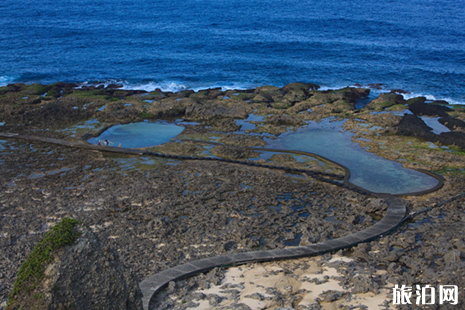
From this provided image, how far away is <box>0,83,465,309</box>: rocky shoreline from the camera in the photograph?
1938 cm

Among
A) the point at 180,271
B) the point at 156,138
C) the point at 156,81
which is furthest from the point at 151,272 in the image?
the point at 156,81

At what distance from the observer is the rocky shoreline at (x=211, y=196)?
19375 millimetres

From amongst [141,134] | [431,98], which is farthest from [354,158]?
[431,98]

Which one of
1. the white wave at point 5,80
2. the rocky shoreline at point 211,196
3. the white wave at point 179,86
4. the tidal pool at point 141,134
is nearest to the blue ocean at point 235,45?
the white wave at point 5,80

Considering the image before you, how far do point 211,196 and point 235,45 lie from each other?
59378mm

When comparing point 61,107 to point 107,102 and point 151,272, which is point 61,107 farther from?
point 151,272

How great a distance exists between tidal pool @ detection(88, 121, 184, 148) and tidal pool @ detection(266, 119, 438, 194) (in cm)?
948

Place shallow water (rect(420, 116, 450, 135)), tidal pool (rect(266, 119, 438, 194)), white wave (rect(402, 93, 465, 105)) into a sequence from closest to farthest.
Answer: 1. tidal pool (rect(266, 119, 438, 194))
2. shallow water (rect(420, 116, 450, 135))
3. white wave (rect(402, 93, 465, 105))

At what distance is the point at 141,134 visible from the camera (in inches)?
1528

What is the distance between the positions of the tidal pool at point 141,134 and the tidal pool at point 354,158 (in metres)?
9.48

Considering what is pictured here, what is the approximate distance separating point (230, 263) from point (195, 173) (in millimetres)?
11735

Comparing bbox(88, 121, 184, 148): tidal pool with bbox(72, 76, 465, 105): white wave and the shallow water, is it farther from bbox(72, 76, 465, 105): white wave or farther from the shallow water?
the shallow water

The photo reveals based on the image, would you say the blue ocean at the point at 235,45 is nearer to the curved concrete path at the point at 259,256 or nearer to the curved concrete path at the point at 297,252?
the curved concrete path at the point at 297,252

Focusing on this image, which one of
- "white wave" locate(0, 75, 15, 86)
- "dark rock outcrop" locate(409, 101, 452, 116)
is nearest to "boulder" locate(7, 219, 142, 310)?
"dark rock outcrop" locate(409, 101, 452, 116)
